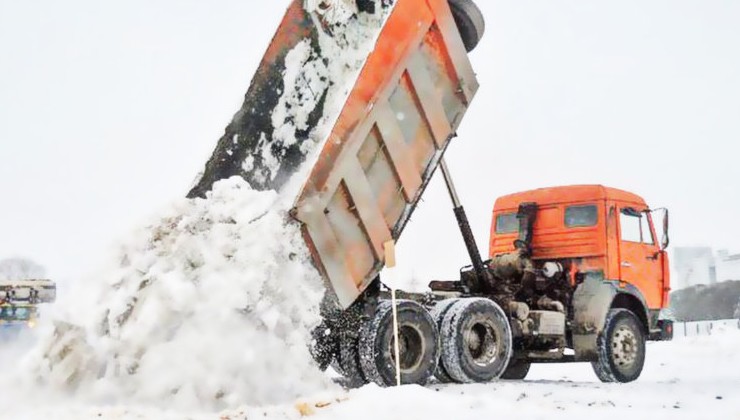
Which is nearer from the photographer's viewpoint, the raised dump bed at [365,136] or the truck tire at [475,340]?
the raised dump bed at [365,136]

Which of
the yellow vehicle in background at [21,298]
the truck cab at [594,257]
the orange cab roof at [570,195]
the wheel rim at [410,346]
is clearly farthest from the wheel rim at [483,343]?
the yellow vehicle in background at [21,298]

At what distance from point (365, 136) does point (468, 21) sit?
1.89 m

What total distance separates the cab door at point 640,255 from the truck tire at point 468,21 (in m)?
3.86

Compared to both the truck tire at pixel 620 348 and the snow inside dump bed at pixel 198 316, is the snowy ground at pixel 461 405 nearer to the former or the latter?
the snow inside dump bed at pixel 198 316

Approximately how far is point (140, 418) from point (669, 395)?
17.1 ft

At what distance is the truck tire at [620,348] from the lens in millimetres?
9695

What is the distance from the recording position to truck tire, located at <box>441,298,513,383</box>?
25.6ft

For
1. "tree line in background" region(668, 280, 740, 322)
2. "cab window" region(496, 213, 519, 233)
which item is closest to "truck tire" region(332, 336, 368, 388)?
"cab window" region(496, 213, 519, 233)

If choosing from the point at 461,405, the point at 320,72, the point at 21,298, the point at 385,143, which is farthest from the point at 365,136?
the point at 21,298

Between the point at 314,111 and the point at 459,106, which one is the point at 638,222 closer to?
the point at 459,106

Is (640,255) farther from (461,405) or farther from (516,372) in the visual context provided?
(461,405)

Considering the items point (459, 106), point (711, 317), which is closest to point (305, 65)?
point (459, 106)

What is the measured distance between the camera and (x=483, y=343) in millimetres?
8445

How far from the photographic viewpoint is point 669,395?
296 inches
